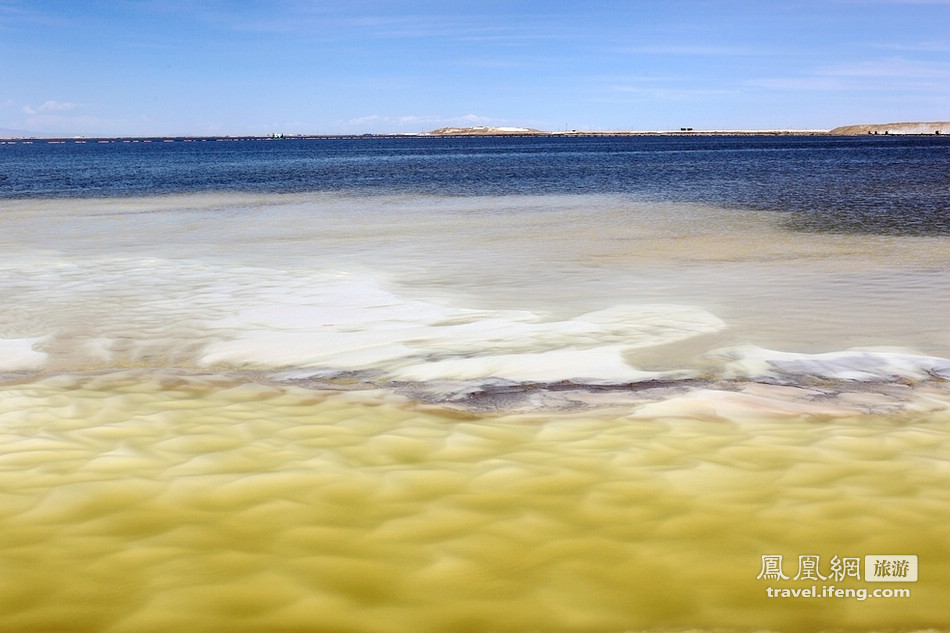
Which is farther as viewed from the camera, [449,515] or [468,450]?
[468,450]

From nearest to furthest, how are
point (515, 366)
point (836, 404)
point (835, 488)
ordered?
1. point (835, 488)
2. point (836, 404)
3. point (515, 366)

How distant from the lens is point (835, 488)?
15.6 ft

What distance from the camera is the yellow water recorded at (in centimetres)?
357

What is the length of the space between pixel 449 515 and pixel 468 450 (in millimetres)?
996

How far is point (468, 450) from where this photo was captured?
213 inches

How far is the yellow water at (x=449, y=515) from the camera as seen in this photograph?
3.57 m

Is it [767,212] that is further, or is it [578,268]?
[767,212]

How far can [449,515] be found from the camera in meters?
4.43

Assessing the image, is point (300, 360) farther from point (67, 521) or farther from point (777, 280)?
point (777, 280)

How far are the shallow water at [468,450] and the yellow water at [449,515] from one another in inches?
0.7

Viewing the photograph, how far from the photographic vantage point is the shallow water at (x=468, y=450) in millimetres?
3672

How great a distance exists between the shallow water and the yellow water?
0.02 m

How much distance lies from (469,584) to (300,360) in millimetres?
4565

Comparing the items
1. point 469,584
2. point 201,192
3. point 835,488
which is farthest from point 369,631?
point 201,192
